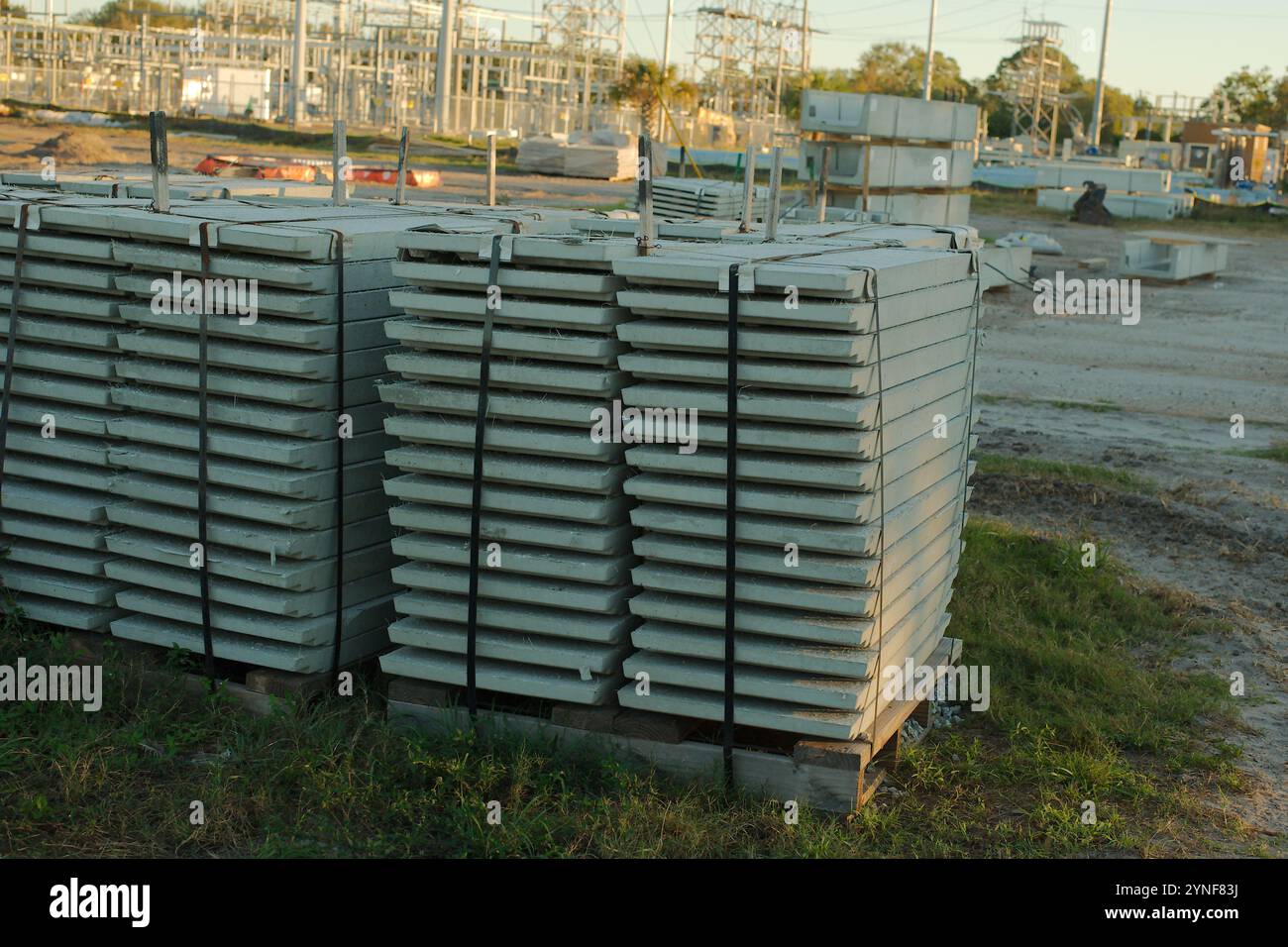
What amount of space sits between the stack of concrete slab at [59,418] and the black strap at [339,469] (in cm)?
95

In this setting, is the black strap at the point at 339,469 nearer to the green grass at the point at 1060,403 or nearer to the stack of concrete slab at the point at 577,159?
the green grass at the point at 1060,403

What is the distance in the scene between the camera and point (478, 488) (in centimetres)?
454

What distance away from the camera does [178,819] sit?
13.5ft

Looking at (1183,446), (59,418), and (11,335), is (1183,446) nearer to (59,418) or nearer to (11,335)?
(59,418)

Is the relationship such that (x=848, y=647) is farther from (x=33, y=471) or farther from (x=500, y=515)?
(x=33, y=471)

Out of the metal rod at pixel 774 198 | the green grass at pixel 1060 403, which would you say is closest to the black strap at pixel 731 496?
the metal rod at pixel 774 198

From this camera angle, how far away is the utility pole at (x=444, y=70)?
4981cm

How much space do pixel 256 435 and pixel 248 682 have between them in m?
0.91

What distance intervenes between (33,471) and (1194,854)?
4.51 metres

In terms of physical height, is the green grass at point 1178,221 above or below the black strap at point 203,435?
above

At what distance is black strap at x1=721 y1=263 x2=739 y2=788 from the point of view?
4230mm
